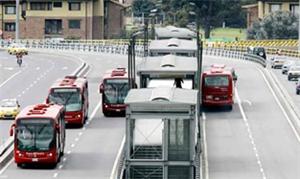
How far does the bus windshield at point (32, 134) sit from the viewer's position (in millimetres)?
48375

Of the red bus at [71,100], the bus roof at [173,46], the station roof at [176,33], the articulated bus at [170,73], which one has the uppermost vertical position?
the station roof at [176,33]

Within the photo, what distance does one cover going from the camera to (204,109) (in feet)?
220

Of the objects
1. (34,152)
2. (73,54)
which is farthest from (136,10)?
(34,152)

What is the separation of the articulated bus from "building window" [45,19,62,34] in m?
108

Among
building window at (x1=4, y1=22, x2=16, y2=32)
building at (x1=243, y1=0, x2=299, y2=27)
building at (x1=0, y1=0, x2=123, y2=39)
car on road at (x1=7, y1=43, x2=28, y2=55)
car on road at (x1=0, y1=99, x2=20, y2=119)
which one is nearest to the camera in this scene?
car on road at (x1=0, y1=99, x2=20, y2=119)

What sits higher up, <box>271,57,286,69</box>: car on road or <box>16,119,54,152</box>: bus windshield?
<box>271,57,286,69</box>: car on road

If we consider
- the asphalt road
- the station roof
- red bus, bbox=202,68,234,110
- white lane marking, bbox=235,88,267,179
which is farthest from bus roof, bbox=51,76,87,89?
the station roof

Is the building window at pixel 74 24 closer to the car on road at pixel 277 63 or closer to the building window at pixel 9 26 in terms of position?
the building window at pixel 9 26

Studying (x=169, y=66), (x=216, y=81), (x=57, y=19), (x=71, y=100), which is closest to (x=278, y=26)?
(x=57, y=19)

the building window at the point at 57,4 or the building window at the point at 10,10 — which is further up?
the building window at the point at 57,4

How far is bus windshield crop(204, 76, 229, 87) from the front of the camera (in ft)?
218

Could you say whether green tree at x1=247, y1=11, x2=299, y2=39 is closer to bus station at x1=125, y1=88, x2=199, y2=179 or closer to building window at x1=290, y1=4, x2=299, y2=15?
building window at x1=290, y1=4, x2=299, y2=15

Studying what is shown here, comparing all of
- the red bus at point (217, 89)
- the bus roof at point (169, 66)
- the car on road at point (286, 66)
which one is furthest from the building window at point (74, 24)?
the bus roof at point (169, 66)

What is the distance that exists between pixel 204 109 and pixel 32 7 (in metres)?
98.5
